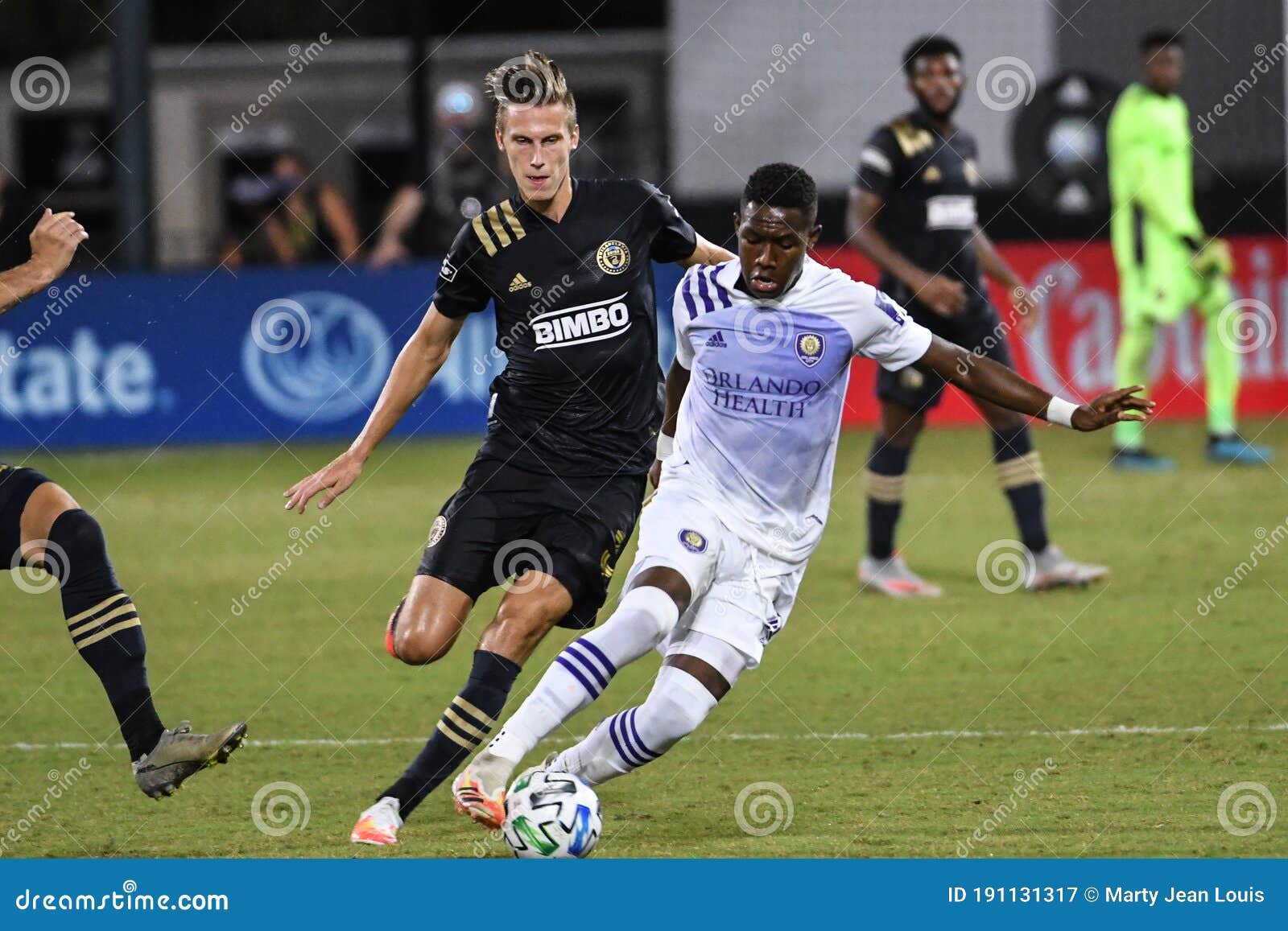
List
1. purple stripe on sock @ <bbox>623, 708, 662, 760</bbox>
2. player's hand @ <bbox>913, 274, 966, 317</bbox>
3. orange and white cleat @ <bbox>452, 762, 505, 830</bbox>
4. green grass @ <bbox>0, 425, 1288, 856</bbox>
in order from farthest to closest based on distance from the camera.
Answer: player's hand @ <bbox>913, 274, 966, 317</bbox>
green grass @ <bbox>0, 425, 1288, 856</bbox>
purple stripe on sock @ <bbox>623, 708, 662, 760</bbox>
orange and white cleat @ <bbox>452, 762, 505, 830</bbox>

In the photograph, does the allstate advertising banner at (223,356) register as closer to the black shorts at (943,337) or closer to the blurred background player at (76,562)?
the black shorts at (943,337)

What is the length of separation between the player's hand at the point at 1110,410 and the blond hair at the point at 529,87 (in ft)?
5.93

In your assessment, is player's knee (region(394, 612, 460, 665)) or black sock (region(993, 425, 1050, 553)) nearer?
player's knee (region(394, 612, 460, 665))

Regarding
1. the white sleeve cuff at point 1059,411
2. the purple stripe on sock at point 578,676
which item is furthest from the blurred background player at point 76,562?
the white sleeve cuff at point 1059,411

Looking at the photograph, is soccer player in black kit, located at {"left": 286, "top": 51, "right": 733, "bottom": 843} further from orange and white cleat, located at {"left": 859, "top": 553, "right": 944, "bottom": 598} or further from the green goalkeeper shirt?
the green goalkeeper shirt

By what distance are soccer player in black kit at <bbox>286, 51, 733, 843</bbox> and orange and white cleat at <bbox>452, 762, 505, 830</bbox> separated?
0.43 m

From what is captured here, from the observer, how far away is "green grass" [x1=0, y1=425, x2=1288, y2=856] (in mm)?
5801

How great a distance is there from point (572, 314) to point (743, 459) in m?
0.78

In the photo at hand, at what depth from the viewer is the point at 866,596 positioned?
9.94m

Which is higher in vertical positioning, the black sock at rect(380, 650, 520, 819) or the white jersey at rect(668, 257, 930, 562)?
the white jersey at rect(668, 257, 930, 562)

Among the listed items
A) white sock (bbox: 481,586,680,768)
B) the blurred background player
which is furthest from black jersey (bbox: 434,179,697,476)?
the blurred background player

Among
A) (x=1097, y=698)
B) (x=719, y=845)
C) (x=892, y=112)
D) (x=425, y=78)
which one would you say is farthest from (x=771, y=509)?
(x=892, y=112)

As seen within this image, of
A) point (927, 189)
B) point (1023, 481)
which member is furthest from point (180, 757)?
point (927, 189)

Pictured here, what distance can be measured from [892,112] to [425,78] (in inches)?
199
